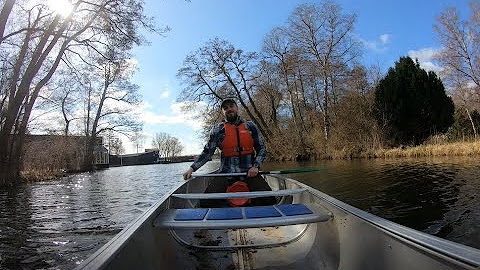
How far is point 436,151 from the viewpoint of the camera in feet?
68.3

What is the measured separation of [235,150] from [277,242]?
1.39 m

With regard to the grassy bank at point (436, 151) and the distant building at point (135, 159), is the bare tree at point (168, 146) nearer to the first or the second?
the distant building at point (135, 159)

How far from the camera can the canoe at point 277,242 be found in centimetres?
203

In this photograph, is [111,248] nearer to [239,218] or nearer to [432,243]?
[239,218]

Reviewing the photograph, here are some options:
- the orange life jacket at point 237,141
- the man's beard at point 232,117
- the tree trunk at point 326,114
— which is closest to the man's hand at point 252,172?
the orange life jacket at point 237,141

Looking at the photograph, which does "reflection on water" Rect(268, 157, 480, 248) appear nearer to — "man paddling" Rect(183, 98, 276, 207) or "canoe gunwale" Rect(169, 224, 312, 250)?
"canoe gunwale" Rect(169, 224, 312, 250)

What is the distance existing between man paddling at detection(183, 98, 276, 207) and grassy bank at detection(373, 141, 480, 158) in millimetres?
17247

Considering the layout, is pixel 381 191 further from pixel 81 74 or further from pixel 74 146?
pixel 74 146

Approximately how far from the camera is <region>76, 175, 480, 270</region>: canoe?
203 centimetres

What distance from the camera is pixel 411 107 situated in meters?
25.6

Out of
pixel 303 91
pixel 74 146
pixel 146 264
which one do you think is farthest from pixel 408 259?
pixel 74 146

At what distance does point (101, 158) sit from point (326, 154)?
44.5 meters

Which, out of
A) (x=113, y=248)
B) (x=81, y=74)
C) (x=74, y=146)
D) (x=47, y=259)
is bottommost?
(x=47, y=259)

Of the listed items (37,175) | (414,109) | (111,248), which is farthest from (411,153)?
(111,248)
